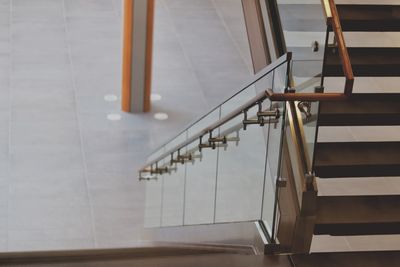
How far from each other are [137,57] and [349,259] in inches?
268

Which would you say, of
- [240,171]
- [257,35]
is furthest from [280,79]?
[257,35]

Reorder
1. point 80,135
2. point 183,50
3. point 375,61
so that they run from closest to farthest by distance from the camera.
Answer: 1. point 375,61
2. point 80,135
3. point 183,50

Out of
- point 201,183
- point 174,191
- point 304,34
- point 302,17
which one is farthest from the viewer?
point 174,191

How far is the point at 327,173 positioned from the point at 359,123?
0.72 m

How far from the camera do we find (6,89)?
1185cm

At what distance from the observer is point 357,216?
562 cm

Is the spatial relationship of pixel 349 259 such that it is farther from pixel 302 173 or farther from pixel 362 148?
pixel 362 148

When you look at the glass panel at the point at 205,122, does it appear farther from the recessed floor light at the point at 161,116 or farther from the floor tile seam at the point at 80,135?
the recessed floor light at the point at 161,116

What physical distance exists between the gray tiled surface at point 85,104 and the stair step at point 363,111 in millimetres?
3560

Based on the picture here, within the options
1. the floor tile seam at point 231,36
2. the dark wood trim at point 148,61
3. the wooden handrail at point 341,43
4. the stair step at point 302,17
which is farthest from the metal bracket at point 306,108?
the floor tile seam at point 231,36

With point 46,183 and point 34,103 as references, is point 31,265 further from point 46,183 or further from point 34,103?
point 34,103

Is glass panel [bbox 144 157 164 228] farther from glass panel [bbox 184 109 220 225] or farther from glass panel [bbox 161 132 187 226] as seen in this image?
glass panel [bbox 184 109 220 225]

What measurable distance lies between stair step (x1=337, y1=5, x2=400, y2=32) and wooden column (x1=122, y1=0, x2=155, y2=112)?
442cm

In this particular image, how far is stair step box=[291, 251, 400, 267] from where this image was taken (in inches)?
206
